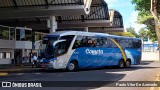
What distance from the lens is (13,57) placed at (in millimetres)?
48219

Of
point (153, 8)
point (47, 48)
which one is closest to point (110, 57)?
point (47, 48)

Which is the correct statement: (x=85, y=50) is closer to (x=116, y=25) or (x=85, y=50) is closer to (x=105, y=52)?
(x=105, y=52)

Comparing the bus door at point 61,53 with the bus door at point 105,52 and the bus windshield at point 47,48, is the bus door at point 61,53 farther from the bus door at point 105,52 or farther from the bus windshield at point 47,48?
the bus door at point 105,52

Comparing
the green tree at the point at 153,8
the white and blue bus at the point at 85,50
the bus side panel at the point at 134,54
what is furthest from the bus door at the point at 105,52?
the green tree at the point at 153,8

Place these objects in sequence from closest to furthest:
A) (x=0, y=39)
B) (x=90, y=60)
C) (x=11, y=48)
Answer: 1. (x=90, y=60)
2. (x=0, y=39)
3. (x=11, y=48)

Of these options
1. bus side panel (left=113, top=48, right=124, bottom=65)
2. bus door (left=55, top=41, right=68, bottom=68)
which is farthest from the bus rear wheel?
bus door (left=55, top=41, right=68, bottom=68)

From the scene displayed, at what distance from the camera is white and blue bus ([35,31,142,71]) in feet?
96.3

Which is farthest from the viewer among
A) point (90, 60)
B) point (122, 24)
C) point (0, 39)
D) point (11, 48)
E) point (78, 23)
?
point (122, 24)

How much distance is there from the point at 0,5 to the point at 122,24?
37.8m

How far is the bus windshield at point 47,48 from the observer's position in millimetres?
29237

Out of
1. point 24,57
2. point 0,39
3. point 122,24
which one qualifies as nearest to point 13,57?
point 24,57

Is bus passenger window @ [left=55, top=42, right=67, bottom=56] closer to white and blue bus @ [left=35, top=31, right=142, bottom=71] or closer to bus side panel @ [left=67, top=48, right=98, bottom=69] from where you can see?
white and blue bus @ [left=35, top=31, right=142, bottom=71]

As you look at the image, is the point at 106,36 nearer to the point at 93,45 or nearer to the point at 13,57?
the point at 93,45

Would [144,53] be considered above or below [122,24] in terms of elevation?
below
